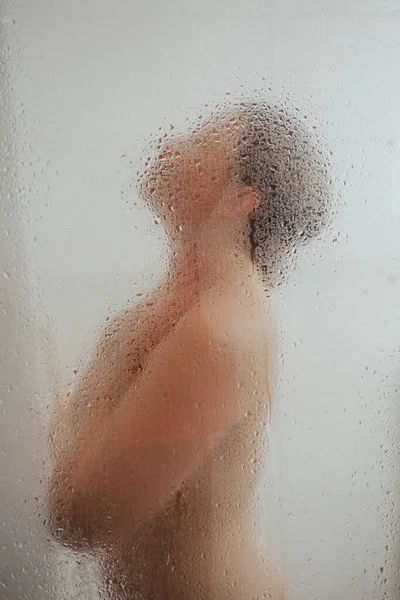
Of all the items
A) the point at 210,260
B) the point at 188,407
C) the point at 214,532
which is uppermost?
the point at 210,260

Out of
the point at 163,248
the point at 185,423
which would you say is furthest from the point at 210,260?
the point at 185,423

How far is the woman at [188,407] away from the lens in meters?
0.60

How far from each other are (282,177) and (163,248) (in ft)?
0.41

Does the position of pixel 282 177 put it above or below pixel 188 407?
above

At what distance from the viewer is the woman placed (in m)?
0.60

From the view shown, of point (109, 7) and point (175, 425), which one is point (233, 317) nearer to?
point (175, 425)

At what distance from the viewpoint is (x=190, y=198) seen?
2.00ft

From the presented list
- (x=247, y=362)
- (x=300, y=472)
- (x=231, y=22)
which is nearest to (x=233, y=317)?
(x=247, y=362)

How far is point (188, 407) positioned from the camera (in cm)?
61

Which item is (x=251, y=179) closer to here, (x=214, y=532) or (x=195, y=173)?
(x=195, y=173)

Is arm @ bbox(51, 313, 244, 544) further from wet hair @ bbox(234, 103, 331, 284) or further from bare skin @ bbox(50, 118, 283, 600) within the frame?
wet hair @ bbox(234, 103, 331, 284)

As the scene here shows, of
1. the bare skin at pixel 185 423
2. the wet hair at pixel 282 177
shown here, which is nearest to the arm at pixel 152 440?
the bare skin at pixel 185 423

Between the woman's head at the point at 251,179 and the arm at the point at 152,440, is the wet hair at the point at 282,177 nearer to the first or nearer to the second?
the woman's head at the point at 251,179

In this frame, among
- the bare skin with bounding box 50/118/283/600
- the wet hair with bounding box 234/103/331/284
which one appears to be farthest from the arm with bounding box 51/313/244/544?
the wet hair with bounding box 234/103/331/284
